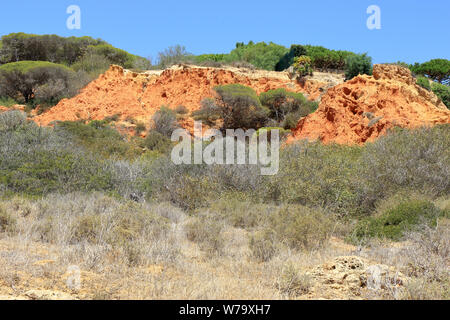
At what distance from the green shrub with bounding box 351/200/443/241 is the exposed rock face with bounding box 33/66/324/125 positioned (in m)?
19.5

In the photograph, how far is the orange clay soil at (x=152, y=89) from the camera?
85.6 feet

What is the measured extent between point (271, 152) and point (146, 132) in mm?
13250

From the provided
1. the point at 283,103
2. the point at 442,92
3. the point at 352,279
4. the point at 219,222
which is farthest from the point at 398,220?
the point at 442,92

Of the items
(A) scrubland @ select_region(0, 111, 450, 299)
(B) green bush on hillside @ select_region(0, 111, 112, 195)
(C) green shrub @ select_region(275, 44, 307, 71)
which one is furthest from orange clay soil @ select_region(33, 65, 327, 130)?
(B) green bush on hillside @ select_region(0, 111, 112, 195)

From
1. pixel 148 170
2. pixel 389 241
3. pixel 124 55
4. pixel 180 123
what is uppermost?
pixel 124 55

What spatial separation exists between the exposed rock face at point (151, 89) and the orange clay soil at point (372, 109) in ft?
25.8

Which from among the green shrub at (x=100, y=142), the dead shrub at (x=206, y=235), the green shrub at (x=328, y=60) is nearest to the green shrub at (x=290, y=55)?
the green shrub at (x=328, y=60)

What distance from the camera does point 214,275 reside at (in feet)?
14.2

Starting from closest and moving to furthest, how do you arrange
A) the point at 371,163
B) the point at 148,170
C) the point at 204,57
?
the point at 371,163
the point at 148,170
the point at 204,57

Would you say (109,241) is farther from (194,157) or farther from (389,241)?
(194,157)

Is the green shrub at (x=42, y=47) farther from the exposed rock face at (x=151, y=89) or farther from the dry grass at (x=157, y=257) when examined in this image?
the dry grass at (x=157, y=257)

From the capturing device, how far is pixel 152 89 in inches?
1126
